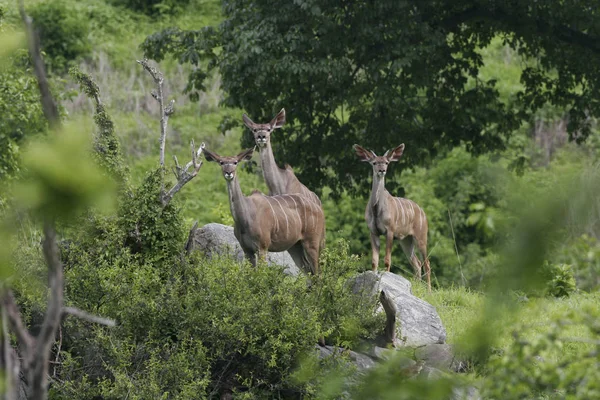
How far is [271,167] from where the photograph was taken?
1209cm

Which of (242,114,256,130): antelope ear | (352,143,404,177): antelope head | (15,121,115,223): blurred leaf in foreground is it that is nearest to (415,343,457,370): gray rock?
(352,143,404,177): antelope head

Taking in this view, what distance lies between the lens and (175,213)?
10344mm

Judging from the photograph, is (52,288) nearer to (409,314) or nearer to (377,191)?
(409,314)

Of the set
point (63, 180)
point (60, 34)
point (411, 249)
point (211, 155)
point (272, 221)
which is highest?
point (63, 180)

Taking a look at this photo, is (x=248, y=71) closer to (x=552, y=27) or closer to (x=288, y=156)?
(x=288, y=156)

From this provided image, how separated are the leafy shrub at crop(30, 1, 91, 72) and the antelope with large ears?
11.4m

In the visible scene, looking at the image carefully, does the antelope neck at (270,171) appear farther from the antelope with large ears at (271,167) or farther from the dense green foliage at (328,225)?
the dense green foliage at (328,225)

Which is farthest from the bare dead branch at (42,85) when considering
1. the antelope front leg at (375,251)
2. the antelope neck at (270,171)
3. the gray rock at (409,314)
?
the antelope neck at (270,171)

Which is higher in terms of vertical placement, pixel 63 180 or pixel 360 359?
pixel 63 180

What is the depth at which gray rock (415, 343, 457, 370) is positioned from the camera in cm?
841

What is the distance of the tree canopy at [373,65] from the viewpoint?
13602mm

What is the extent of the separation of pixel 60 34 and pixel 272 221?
14076 mm

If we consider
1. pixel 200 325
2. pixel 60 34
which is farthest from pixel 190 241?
pixel 60 34

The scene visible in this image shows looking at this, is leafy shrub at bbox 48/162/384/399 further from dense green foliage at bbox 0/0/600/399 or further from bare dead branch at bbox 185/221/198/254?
bare dead branch at bbox 185/221/198/254
